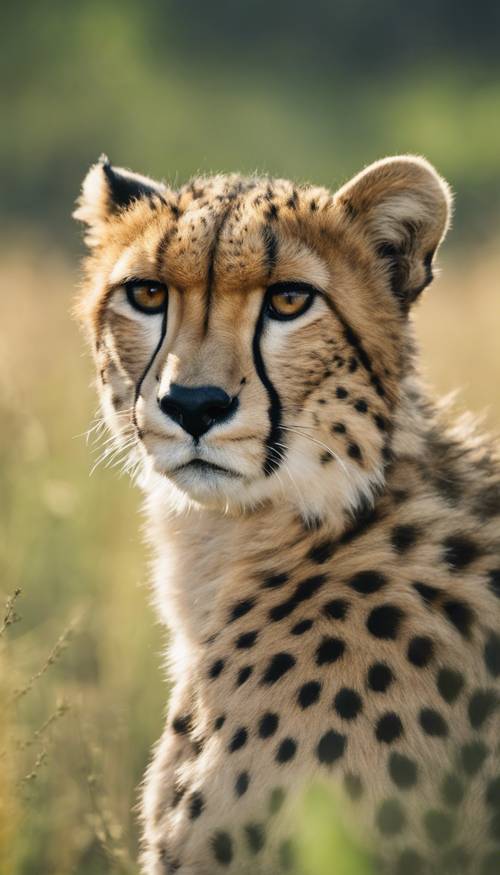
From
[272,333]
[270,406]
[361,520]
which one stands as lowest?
[361,520]

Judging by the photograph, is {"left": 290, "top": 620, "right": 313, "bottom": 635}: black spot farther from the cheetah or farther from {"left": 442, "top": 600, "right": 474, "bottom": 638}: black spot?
{"left": 442, "top": 600, "right": 474, "bottom": 638}: black spot

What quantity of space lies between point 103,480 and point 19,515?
3.20 ft

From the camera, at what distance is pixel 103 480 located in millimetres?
5031

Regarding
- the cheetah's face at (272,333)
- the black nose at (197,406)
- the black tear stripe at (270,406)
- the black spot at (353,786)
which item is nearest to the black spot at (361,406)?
the cheetah's face at (272,333)

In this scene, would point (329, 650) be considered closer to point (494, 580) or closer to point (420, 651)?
point (420, 651)

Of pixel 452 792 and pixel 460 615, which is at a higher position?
pixel 460 615

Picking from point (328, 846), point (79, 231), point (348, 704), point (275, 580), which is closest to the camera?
point (328, 846)

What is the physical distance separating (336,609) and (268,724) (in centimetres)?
24

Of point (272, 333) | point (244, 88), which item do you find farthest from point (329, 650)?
point (244, 88)

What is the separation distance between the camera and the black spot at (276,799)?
6.98 ft

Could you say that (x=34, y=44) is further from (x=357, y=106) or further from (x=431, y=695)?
(x=431, y=695)

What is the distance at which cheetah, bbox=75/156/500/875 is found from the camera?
6.97ft

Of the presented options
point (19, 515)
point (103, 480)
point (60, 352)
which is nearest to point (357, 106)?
point (60, 352)

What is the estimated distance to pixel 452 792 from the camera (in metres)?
2.08
